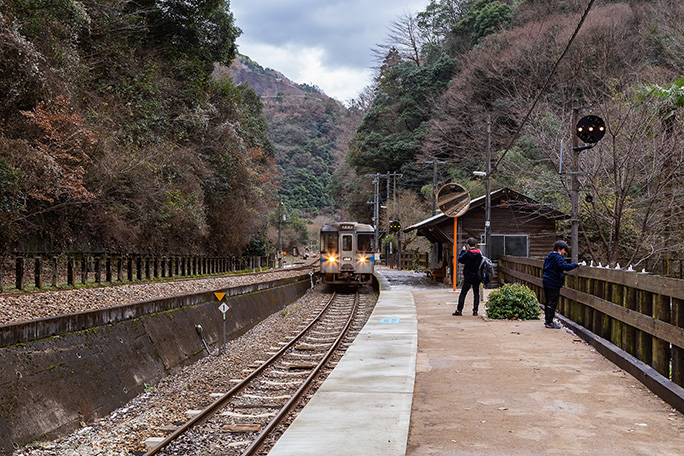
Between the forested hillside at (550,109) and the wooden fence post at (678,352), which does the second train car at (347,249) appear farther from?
the wooden fence post at (678,352)

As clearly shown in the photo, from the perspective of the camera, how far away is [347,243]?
83.7 ft

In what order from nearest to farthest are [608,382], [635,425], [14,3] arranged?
[635,425] → [608,382] → [14,3]

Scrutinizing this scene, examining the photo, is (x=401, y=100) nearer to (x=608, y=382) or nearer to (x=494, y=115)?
(x=494, y=115)

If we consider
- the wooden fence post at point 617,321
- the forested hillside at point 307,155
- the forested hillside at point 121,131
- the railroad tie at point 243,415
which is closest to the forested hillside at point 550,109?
the wooden fence post at point 617,321

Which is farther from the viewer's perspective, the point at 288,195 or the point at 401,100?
the point at 288,195

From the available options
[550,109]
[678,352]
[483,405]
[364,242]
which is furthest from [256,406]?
[550,109]

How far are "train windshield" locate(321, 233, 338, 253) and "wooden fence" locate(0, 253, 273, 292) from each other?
6819 mm

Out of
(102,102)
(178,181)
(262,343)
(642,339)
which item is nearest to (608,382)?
(642,339)

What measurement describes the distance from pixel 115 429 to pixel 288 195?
3782 inches

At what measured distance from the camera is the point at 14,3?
59.7 ft

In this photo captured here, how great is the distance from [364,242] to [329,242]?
1.48 metres

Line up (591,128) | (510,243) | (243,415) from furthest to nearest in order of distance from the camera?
(510,243) → (591,128) → (243,415)

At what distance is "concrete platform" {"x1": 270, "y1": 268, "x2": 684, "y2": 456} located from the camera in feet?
15.8

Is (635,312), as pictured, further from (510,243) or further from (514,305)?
(510,243)
